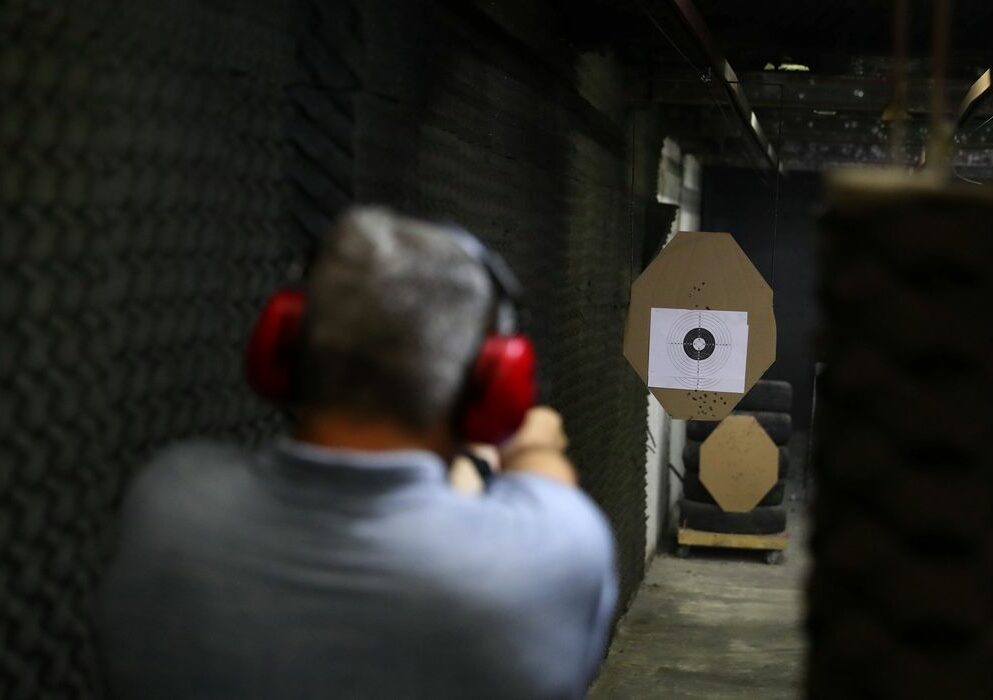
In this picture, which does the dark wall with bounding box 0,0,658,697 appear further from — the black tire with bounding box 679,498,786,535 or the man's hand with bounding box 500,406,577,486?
the black tire with bounding box 679,498,786,535

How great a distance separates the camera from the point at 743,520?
7.49 metres

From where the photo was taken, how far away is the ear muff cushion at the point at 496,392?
111 cm

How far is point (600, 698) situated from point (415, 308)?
12.9 ft

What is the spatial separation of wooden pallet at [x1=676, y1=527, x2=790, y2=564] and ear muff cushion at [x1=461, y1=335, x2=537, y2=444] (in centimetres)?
661

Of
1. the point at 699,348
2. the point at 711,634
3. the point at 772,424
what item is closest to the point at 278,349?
the point at 699,348

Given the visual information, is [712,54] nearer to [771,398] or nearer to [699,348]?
[699,348]

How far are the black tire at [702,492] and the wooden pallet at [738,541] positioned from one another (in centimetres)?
21

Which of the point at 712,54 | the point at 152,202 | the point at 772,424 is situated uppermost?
the point at 712,54

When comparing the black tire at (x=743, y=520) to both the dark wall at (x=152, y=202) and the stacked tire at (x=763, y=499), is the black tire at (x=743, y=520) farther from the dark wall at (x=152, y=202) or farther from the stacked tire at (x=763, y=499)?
the dark wall at (x=152, y=202)

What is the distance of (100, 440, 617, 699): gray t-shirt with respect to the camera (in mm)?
981

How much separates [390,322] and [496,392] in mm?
143

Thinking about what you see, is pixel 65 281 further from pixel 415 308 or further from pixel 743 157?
pixel 743 157

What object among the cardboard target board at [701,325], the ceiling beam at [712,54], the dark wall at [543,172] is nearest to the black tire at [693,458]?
the dark wall at [543,172]

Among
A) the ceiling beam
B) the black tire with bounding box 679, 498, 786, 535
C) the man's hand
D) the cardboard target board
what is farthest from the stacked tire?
the man's hand
